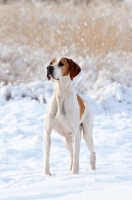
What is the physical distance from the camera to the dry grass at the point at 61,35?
985 centimetres

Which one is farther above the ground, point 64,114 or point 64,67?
point 64,67

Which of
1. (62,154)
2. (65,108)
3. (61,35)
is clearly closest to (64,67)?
(65,108)

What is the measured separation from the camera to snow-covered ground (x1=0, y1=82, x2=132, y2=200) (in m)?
3.47

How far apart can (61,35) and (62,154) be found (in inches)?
225

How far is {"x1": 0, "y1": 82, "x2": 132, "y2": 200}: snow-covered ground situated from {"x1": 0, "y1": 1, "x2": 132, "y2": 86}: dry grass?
1.33 metres

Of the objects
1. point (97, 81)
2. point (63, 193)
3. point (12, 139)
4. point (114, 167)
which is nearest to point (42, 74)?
point (97, 81)

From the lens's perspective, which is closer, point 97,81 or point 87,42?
point 97,81

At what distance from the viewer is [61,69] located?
4.10 m

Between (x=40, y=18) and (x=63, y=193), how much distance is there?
10.7 m

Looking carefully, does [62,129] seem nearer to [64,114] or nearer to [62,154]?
[64,114]

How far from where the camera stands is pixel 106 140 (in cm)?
636

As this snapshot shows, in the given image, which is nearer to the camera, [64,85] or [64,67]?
[64,67]

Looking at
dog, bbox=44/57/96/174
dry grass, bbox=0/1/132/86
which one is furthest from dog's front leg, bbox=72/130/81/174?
dry grass, bbox=0/1/132/86

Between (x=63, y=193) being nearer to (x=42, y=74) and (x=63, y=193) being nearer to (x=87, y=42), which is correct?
(x=42, y=74)
